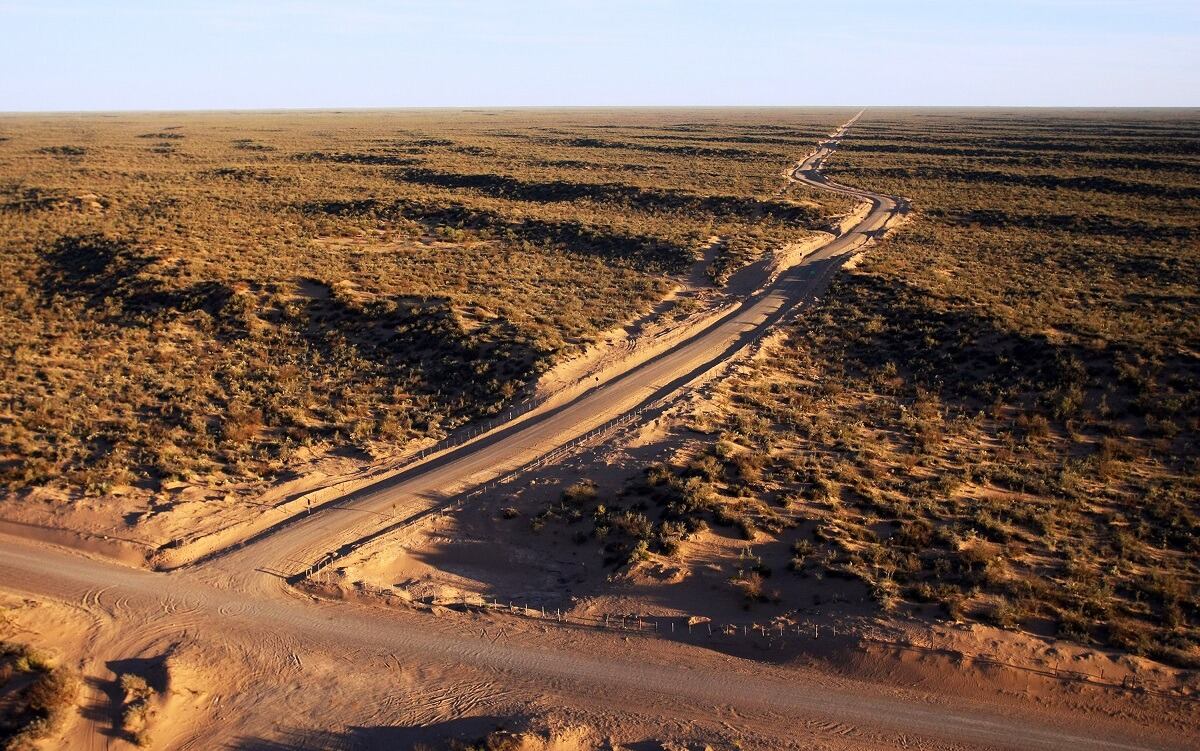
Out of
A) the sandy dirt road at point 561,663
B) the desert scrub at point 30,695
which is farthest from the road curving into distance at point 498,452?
the desert scrub at point 30,695

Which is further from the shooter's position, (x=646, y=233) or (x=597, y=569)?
(x=646, y=233)

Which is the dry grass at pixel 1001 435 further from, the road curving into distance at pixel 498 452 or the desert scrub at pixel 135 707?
the desert scrub at pixel 135 707

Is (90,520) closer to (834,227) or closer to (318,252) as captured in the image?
(318,252)

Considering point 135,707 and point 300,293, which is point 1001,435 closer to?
point 135,707

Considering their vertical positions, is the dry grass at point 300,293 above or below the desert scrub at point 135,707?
above

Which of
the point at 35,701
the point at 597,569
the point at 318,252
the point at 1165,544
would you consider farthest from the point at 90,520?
the point at 318,252

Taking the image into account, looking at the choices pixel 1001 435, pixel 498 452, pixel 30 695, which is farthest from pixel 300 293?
pixel 1001 435

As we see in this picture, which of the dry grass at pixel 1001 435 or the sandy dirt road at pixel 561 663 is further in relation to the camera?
the dry grass at pixel 1001 435
